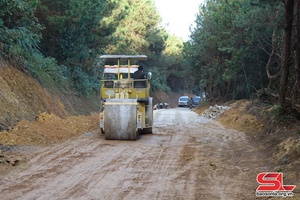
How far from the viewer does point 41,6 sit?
69.4 ft

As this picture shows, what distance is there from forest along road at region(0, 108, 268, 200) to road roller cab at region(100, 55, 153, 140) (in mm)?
614

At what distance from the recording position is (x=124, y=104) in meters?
15.7

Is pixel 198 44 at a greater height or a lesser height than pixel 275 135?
greater

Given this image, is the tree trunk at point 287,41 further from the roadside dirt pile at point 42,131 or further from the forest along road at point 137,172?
the roadside dirt pile at point 42,131

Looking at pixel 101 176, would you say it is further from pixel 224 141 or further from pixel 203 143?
pixel 224 141

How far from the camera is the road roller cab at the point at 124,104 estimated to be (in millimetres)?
15617

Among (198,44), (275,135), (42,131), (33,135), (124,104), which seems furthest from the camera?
(198,44)

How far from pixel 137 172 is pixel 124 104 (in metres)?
6.12

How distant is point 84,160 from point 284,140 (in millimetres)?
6455

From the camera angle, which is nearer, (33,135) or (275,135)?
(33,135)

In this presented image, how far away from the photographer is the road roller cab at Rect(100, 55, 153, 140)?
51.2 ft

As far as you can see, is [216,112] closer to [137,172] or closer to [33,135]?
[33,135]

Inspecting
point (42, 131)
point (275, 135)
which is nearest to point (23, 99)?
point (42, 131)

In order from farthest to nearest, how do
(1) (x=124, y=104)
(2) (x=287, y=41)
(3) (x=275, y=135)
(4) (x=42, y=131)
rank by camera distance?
(1) (x=124, y=104), (4) (x=42, y=131), (2) (x=287, y=41), (3) (x=275, y=135)
